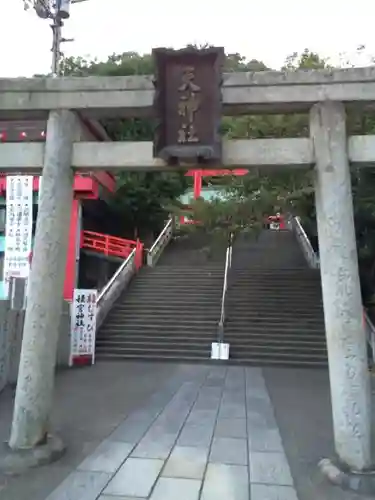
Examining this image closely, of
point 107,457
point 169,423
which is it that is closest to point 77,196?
point 169,423

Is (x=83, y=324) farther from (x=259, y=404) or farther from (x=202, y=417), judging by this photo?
(x=202, y=417)

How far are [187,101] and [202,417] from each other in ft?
13.8

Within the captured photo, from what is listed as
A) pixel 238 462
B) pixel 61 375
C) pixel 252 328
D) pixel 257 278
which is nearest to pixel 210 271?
pixel 257 278

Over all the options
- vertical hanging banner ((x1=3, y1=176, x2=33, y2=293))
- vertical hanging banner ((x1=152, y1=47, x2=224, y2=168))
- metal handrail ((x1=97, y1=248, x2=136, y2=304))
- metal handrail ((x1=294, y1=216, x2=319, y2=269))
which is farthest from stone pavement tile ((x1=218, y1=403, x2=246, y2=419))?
metal handrail ((x1=294, y1=216, x2=319, y2=269))

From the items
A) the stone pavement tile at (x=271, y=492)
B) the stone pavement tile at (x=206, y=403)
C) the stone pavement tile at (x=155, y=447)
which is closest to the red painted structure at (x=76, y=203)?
the stone pavement tile at (x=206, y=403)

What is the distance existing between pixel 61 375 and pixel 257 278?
924 cm

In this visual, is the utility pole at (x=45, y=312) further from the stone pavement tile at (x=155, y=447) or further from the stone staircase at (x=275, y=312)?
the stone staircase at (x=275, y=312)

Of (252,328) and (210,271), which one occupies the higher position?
(210,271)

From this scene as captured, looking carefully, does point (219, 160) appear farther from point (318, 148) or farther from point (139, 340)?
point (139, 340)

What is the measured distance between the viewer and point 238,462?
4.80 meters

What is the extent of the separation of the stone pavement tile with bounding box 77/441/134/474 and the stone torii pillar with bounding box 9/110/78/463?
0.46m

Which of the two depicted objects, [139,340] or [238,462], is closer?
[238,462]

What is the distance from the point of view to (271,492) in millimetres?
4098

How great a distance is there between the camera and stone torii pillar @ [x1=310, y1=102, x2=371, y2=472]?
4.44 meters
